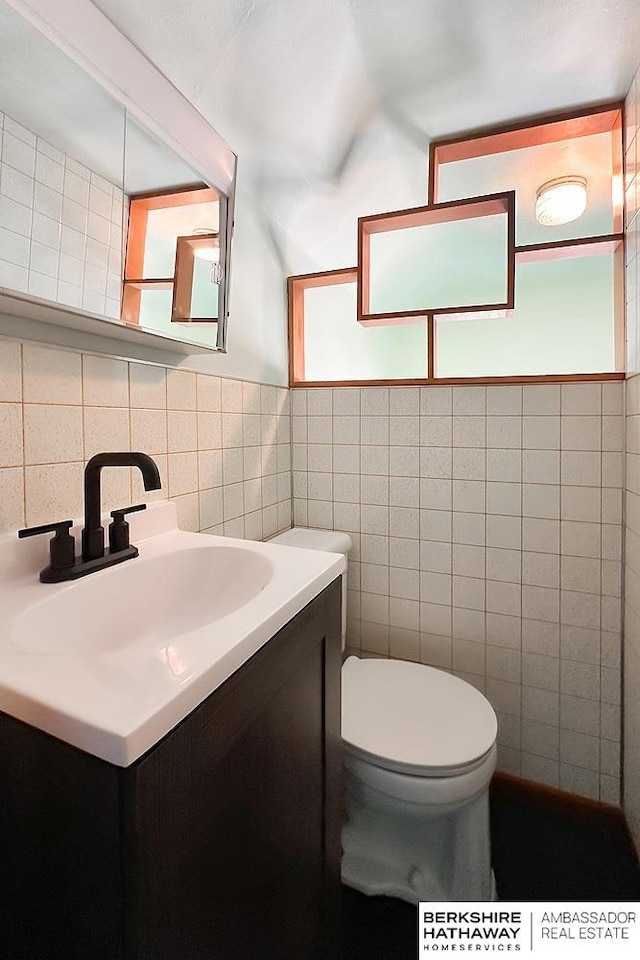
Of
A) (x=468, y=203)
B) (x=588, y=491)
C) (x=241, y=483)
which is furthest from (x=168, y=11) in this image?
(x=588, y=491)

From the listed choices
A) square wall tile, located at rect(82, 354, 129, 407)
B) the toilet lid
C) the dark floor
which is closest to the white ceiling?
square wall tile, located at rect(82, 354, 129, 407)

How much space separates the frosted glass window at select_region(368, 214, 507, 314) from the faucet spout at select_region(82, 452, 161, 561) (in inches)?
42.8

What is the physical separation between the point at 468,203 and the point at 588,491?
3.11ft

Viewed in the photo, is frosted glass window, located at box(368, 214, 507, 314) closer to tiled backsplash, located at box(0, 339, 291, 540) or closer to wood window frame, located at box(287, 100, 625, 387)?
wood window frame, located at box(287, 100, 625, 387)

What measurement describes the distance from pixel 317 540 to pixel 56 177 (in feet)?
3.82

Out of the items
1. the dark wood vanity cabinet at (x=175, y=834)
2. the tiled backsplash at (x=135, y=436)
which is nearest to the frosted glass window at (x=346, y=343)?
the tiled backsplash at (x=135, y=436)

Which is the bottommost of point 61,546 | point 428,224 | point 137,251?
point 61,546

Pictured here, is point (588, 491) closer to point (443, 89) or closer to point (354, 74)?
point (443, 89)

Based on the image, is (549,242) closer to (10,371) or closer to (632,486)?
(632,486)

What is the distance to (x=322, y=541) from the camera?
156 cm

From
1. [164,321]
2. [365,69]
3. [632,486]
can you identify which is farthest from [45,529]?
[632,486]

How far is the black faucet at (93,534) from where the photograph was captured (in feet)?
2.46

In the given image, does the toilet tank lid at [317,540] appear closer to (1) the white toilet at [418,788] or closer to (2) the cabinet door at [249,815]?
(1) the white toilet at [418,788]

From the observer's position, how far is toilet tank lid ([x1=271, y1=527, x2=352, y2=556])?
1.52 m
